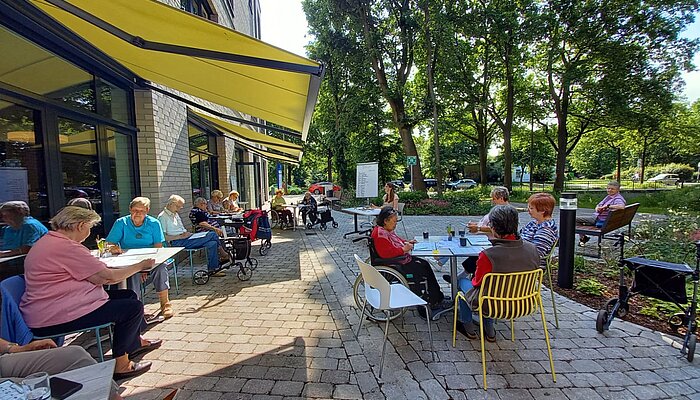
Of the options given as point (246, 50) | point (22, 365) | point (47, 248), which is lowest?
point (22, 365)

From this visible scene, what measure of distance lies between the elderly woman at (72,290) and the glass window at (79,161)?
67.4 inches

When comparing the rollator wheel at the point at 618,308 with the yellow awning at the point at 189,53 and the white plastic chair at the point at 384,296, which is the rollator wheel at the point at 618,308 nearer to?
the white plastic chair at the point at 384,296

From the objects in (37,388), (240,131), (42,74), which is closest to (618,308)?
(37,388)

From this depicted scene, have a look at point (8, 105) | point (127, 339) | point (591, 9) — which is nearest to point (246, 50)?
point (8, 105)

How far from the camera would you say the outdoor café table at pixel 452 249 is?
3.14 meters

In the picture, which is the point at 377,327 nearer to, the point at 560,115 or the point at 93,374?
the point at 93,374

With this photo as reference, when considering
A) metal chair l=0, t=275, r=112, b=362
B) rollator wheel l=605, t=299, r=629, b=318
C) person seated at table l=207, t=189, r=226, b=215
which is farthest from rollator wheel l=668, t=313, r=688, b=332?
person seated at table l=207, t=189, r=226, b=215

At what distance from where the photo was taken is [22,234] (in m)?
2.83

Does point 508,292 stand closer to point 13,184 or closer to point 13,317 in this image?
point 13,317

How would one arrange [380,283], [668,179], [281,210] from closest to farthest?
[380,283] < [281,210] < [668,179]

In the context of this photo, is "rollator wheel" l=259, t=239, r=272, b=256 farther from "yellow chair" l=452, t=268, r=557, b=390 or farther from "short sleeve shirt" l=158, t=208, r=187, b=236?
"yellow chair" l=452, t=268, r=557, b=390

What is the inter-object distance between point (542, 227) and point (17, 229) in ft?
16.4

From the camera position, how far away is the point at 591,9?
1430cm

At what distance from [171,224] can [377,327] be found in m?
3.32
